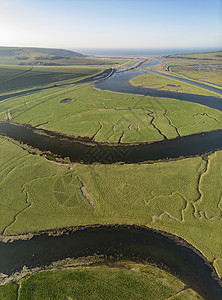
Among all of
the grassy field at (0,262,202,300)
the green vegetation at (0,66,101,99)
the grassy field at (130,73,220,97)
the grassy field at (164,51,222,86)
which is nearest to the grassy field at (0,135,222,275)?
the grassy field at (0,262,202,300)

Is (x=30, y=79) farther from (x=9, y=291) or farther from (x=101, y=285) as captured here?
(x=101, y=285)

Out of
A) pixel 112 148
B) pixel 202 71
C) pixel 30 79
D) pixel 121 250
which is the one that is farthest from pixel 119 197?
pixel 202 71

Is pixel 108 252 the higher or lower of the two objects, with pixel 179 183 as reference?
lower

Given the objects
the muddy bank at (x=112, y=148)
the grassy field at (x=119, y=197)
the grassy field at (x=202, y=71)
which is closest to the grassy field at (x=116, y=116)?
the muddy bank at (x=112, y=148)

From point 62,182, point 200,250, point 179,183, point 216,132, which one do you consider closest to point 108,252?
point 200,250

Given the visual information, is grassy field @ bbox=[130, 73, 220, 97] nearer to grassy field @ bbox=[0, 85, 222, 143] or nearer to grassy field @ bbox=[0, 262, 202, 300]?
grassy field @ bbox=[0, 85, 222, 143]

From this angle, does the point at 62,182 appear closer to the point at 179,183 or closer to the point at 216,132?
the point at 179,183
